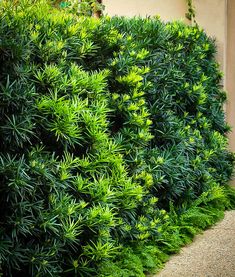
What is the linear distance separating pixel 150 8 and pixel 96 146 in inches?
167

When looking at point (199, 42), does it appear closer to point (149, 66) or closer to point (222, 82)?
point (222, 82)

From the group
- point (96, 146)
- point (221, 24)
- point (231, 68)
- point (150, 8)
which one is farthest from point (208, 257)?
point (150, 8)

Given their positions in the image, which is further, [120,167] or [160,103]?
[160,103]

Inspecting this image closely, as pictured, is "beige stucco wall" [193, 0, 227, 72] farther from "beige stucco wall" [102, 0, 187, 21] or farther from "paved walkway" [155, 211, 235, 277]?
"paved walkway" [155, 211, 235, 277]

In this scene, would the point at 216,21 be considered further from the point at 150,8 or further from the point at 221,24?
the point at 150,8

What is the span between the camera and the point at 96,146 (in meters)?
4.70

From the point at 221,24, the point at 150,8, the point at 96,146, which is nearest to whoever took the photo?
the point at 96,146

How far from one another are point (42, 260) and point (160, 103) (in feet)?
8.60

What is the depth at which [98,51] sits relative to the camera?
18.1 feet

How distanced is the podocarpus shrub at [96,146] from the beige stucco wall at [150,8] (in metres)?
1.35

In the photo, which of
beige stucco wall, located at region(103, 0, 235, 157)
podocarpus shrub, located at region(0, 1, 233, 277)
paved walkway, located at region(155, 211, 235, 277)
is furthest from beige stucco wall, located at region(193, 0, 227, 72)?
paved walkway, located at region(155, 211, 235, 277)

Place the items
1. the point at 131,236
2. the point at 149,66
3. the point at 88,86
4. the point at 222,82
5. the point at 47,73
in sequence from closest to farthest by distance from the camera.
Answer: the point at 47,73
the point at 88,86
the point at 131,236
the point at 149,66
the point at 222,82

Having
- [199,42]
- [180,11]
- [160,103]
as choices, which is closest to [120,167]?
[160,103]

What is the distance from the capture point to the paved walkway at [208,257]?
5068mm
